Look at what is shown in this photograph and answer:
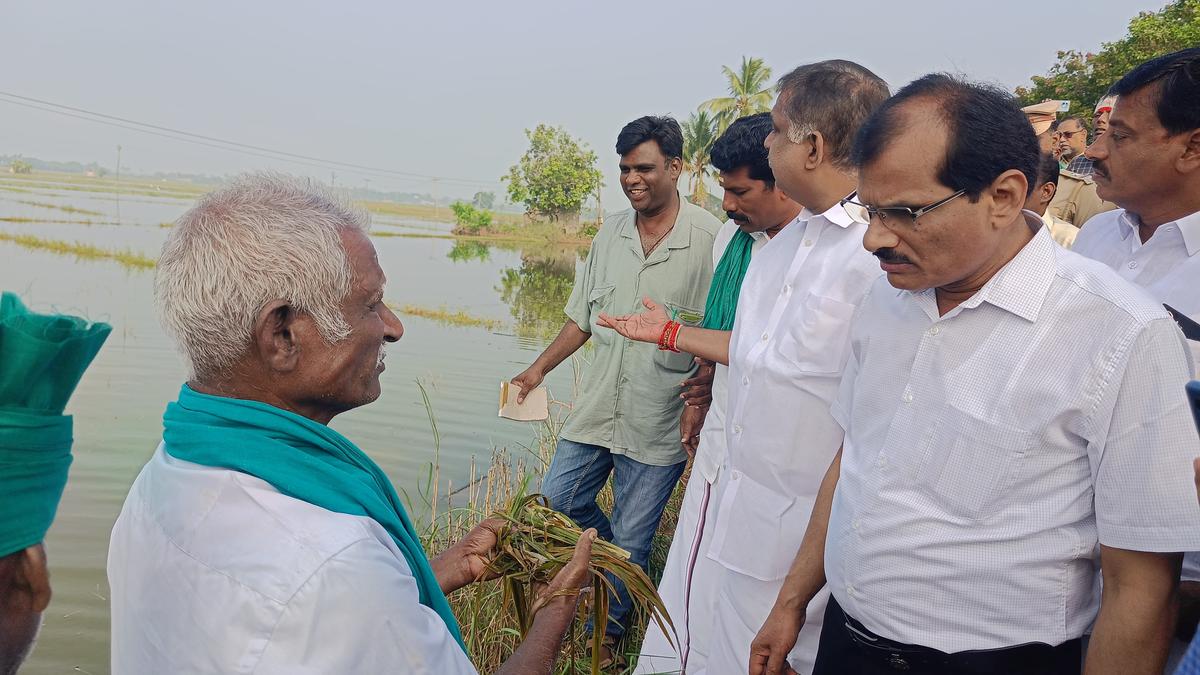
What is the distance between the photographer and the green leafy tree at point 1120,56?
1669cm

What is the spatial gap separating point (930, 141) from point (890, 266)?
27cm

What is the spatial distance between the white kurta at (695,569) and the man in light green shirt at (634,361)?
0.47 metres

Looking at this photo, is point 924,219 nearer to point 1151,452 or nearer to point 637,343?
point 1151,452

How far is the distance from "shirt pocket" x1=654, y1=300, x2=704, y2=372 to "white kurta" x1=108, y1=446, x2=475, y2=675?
8.51ft

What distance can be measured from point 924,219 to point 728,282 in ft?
5.61

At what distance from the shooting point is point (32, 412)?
4.21ft

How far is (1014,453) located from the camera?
1.75m

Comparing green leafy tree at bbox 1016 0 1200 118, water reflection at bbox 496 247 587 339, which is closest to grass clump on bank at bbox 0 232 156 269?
water reflection at bbox 496 247 587 339

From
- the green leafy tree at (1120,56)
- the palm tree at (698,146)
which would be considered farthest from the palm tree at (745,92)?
the green leafy tree at (1120,56)

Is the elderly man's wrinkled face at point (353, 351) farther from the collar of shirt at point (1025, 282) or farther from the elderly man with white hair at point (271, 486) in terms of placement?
the collar of shirt at point (1025, 282)

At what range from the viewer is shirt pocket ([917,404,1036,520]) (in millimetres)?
1760

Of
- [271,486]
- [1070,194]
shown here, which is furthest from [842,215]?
[1070,194]

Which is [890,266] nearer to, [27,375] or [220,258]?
[220,258]

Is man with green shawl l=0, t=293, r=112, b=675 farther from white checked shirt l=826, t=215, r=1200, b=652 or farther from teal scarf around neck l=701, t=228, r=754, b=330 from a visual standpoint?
teal scarf around neck l=701, t=228, r=754, b=330
